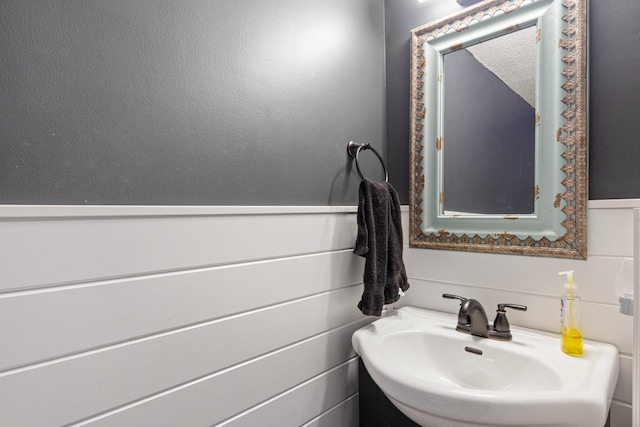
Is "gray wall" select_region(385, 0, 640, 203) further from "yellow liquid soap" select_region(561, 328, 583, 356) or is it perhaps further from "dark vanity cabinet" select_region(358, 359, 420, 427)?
"dark vanity cabinet" select_region(358, 359, 420, 427)

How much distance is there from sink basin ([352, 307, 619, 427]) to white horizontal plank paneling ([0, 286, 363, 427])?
11.8 inches

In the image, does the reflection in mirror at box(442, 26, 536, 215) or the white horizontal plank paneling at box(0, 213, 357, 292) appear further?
the reflection in mirror at box(442, 26, 536, 215)

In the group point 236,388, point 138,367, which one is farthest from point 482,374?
point 138,367

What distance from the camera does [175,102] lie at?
28.1 inches

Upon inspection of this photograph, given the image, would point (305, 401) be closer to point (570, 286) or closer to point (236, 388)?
point (236, 388)

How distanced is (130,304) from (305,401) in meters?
0.63

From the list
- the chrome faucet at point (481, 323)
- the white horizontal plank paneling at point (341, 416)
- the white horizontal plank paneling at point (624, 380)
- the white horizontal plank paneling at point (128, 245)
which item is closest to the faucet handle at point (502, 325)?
the chrome faucet at point (481, 323)

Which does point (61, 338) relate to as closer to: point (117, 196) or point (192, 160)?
point (117, 196)

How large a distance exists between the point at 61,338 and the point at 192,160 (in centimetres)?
42

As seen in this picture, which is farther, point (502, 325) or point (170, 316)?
point (502, 325)

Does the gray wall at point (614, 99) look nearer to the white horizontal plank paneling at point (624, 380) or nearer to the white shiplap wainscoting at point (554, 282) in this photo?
the white shiplap wainscoting at point (554, 282)

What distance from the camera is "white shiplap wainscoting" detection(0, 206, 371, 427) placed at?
1.76 feet

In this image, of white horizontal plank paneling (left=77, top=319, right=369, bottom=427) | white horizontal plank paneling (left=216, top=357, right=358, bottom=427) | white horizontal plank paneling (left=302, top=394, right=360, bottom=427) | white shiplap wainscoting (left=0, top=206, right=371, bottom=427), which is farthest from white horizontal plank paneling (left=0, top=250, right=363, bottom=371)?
white horizontal plank paneling (left=302, top=394, right=360, bottom=427)

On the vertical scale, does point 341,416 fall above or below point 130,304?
below
